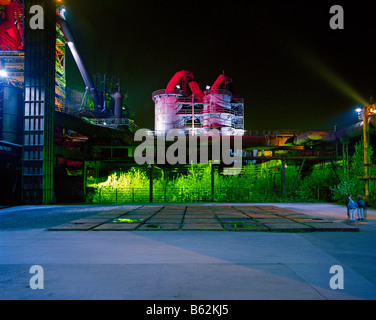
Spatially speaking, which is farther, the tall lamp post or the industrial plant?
the industrial plant

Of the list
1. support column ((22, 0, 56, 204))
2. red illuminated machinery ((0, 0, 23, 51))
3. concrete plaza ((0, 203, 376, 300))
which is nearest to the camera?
concrete plaza ((0, 203, 376, 300))

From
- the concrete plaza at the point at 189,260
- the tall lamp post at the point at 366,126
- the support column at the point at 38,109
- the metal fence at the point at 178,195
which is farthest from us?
the metal fence at the point at 178,195

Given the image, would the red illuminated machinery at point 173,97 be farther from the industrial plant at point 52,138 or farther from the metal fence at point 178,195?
the metal fence at point 178,195

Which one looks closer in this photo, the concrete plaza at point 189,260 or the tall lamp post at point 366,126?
the concrete plaza at point 189,260

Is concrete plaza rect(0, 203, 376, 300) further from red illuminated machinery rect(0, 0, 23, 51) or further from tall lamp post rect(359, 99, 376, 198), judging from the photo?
red illuminated machinery rect(0, 0, 23, 51)

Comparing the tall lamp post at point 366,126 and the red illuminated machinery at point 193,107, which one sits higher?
the red illuminated machinery at point 193,107

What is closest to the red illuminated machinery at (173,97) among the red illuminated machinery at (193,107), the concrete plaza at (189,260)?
the red illuminated machinery at (193,107)

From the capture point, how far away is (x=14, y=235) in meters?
8.21

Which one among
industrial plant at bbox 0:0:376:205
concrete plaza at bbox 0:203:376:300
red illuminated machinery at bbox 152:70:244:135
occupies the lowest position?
concrete plaza at bbox 0:203:376:300

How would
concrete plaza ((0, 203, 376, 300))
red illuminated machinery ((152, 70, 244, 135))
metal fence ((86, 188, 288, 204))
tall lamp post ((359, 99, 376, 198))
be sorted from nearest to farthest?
concrete plaza ((0, 203, 376, 300)), tall lamp post ((359, 99, 376, 198)), metal fence ((86, 188, 288, 204)), red illuminated machinery ((152, 70, 244, 135))

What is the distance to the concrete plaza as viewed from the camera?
397cm

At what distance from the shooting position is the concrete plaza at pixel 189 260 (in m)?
3.97

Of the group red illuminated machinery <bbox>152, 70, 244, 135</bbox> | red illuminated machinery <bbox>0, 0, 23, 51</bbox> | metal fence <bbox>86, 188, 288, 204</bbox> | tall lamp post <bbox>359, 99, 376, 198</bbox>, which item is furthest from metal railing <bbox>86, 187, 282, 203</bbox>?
red illuminated machinery <bbox>152, 70, 244, 135</bbox>
